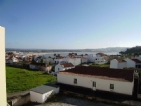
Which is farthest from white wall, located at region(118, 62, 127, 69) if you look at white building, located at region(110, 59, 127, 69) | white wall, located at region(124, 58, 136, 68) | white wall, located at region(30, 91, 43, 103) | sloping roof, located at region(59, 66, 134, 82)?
white wall, located at region(30, 91, 43, 103)

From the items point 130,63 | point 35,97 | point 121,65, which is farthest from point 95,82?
point 130,63

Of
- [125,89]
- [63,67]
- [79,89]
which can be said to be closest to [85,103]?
[79,89]

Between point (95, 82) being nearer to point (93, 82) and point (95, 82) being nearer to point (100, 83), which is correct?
point (93, 82)

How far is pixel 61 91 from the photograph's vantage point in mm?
18578

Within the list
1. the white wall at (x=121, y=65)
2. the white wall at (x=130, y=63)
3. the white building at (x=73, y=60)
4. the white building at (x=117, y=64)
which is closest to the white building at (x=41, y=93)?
the white building at (x=117, y=64)

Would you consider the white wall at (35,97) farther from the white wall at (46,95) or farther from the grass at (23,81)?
the grass at (23,81)

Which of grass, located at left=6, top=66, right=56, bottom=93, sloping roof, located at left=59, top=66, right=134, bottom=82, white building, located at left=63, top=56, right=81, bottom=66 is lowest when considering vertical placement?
grass, located at left=6, top=66, right=56, bottom=93

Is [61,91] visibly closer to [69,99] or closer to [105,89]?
[69,99]

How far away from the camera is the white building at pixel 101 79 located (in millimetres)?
16425

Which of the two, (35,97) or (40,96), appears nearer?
(40,96)

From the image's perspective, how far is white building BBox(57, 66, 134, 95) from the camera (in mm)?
16425

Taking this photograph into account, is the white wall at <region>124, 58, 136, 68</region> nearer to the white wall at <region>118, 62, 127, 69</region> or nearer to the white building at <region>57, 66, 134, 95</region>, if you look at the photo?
the white wall at <region>118, 62, 127, 69</region>

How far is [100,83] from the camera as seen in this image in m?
17.8

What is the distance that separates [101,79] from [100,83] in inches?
22.0
